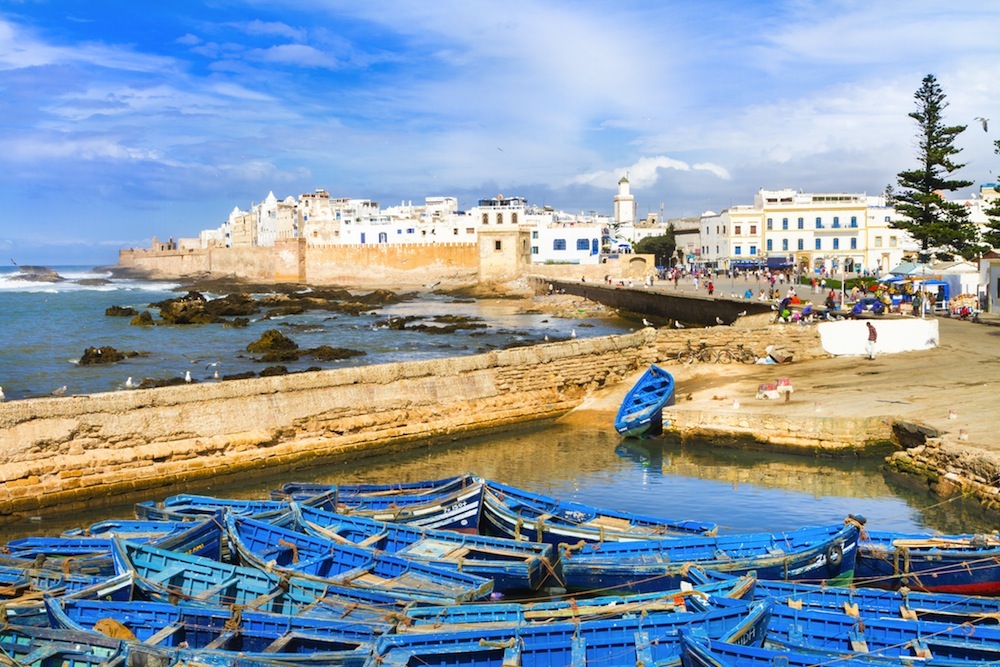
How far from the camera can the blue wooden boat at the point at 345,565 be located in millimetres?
11242

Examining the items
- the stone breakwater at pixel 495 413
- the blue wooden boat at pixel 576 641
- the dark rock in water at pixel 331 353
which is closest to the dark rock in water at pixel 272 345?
the dark rock in water at pixel 331 353

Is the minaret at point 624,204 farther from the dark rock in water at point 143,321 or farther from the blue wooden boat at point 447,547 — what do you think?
the blue wooden boat at point 447,547

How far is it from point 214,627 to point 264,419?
34.1ft

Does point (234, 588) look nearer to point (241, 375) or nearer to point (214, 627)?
point (214, 627)

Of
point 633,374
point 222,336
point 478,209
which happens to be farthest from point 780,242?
point 633,374

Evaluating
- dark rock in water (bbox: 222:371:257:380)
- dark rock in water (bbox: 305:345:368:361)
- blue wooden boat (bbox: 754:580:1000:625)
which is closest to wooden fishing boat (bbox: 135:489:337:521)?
blue wooden boat (bbox: 754:580:1000:625)

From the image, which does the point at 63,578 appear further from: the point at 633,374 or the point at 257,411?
the point at 633,374

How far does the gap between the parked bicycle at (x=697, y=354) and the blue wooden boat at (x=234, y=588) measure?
18.1m

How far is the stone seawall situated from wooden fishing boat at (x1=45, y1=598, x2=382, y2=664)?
7631mm

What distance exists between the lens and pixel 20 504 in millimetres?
16656

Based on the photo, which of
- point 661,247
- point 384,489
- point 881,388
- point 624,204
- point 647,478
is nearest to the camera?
point 384,489

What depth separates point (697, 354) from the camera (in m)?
27.7

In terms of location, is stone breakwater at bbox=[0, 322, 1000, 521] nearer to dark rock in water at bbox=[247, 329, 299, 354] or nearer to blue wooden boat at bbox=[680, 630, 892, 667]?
blue wooden boat at bbox=[680, 630, 892, 667]

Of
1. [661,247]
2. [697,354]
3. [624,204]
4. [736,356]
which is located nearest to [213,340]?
[697,354]
